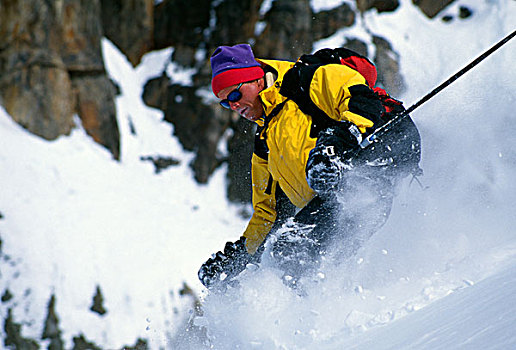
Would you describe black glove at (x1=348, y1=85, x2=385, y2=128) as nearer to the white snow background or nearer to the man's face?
the man's face

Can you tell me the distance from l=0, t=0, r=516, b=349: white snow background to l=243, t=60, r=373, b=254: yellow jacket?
0.61m

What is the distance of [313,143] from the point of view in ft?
8.43

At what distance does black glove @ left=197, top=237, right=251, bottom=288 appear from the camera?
3.01 meters

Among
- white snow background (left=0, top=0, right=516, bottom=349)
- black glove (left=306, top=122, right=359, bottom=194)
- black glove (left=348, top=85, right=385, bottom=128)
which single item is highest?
black glove (left=348, top=85, right=385, bottom=128)

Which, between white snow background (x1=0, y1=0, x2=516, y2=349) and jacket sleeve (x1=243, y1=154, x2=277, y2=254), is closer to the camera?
white snow background (x1=0, y1=0, x2=516, y2=349)

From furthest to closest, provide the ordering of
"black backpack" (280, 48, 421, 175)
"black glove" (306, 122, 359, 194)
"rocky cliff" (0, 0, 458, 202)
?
"rocky cliff" (0, 0, 458, 202) → "black backpack" (280, 48, 421, 175) → "black glove" (306, 122, 359, 194)

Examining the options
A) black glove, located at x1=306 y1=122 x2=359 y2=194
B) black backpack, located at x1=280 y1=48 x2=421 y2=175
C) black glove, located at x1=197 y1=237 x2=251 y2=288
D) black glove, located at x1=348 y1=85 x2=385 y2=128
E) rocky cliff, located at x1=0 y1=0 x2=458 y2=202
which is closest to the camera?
black glove, located at x1=306 y1=122 x2=359 y2=194

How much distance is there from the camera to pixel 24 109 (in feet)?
28.1

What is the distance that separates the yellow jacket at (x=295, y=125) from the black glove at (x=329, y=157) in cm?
8

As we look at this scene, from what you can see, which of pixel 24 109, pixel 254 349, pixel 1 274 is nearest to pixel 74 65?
pixel 24 109

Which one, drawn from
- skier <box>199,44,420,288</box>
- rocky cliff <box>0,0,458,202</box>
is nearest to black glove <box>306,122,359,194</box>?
skier <box>199,44,420,288</box>

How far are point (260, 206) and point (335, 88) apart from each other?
0.97 meters

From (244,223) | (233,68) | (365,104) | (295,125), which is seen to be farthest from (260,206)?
(244,223)

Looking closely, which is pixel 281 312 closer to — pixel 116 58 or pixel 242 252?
pixel 242 252
